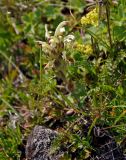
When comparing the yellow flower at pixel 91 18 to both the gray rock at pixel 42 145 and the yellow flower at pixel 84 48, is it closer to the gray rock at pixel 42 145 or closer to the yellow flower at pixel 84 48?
the yellow flower at pixel 84 48

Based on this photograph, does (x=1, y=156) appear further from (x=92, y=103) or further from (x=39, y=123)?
(x=92, y=103)

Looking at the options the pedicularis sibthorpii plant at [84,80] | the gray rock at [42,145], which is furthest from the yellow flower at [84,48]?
the gray rock at [42,145]

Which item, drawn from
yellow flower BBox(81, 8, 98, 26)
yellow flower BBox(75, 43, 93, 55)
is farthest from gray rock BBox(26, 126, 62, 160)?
yellow flower BBox(81, 8, 98, 26)

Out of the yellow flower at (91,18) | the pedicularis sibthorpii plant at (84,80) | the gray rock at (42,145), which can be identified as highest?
the yellow flower at (91,18)

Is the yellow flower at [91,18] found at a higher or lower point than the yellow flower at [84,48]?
higher

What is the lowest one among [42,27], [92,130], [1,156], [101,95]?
[1,156]

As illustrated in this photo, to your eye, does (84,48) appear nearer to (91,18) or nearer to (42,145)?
(91,18)

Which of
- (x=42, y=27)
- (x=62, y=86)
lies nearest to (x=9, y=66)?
(x=42, y=27)
